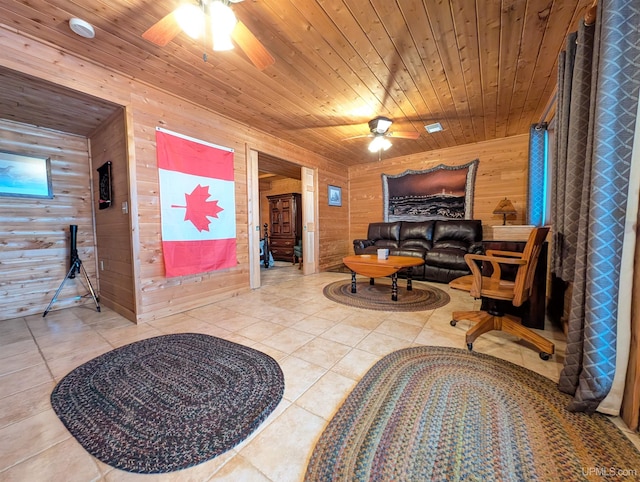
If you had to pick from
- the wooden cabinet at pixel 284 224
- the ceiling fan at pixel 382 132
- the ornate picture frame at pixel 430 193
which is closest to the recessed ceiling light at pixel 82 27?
the ceiling fan at pixel 382 132

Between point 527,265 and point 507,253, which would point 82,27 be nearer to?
point 527,265

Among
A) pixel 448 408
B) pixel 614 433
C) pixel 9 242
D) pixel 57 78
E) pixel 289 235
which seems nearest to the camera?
pixel 614 433

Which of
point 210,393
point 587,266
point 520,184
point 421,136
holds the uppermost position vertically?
point 421,136

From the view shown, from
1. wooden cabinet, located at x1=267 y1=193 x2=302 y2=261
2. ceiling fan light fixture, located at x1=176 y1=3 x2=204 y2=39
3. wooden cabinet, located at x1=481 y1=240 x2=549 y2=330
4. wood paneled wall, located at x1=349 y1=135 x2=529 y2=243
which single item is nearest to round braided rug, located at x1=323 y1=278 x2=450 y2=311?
wooden cabinet, located at x1=481 y1=240 x2=549 y2=330

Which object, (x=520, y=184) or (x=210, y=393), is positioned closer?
(x=210, y=393)

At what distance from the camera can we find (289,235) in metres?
6.25

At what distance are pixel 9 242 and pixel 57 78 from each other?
77.9 inches

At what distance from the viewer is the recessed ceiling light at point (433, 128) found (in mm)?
3514

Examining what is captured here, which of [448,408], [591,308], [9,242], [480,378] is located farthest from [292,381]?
[9,242]

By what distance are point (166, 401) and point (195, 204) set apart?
2.03 meters

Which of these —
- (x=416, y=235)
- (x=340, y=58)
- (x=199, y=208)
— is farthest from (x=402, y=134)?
(x=199, y=208)

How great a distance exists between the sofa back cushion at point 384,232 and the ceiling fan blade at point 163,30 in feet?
14.0

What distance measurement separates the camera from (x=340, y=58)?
2068mm

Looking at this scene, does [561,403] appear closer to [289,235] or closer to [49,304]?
[49,304]
